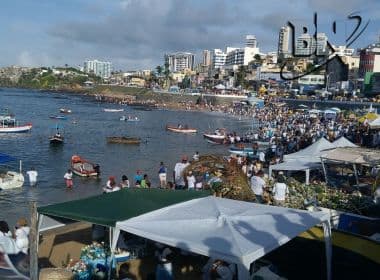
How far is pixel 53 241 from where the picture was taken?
10258 millimetres

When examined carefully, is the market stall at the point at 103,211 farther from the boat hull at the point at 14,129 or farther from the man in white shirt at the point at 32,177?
the boat hull at the point at 14,129

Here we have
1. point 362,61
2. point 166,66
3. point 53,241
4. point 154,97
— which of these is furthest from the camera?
point 166,66

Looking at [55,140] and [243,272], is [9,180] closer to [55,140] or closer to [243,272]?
[243,272]

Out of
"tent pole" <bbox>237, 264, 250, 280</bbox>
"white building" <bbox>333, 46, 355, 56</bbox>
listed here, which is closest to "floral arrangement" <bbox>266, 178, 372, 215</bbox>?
"white building" <bbox>333, 46, 355, 56</bbox>

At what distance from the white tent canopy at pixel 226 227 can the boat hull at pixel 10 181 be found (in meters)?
13.0

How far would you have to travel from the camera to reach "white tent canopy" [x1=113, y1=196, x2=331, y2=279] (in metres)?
5.94

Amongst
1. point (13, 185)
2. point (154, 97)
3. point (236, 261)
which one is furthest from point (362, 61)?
point (236, 261)

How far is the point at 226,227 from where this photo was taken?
21.8ft

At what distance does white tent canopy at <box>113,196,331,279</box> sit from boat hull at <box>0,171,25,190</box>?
510 inches

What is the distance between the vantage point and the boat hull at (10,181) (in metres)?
18.8

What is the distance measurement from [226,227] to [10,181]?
48.1 feet

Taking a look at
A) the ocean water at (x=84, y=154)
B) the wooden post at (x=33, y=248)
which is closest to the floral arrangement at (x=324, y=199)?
the wooden post at (x=33, y=248)

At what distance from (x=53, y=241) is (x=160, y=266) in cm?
368

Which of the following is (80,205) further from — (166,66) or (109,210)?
(166,66)
